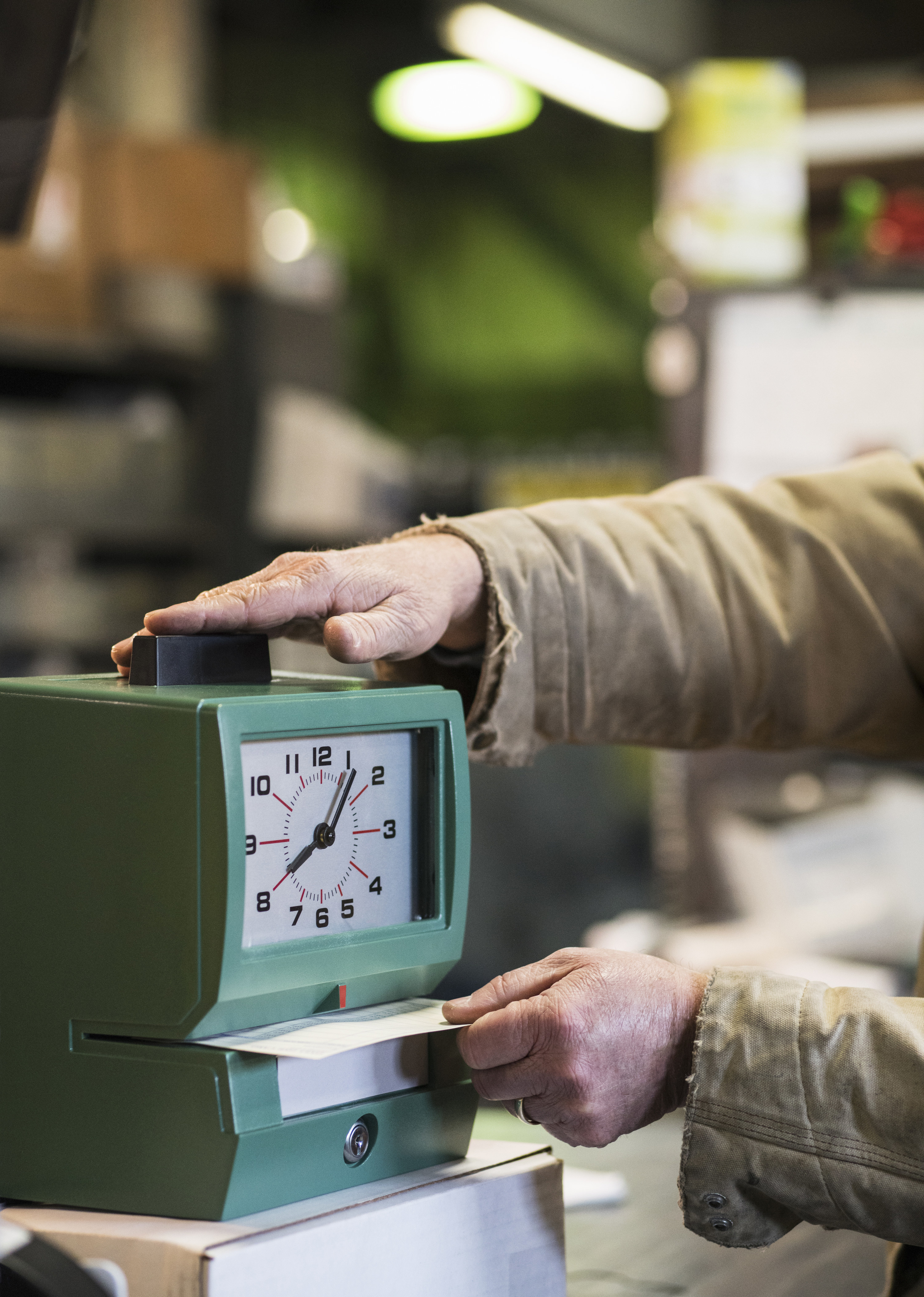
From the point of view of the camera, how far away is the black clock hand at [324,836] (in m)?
0.81

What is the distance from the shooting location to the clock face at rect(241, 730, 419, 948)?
2.58ft

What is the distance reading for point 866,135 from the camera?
2.87 m

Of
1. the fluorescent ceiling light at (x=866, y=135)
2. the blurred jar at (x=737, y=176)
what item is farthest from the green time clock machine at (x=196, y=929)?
the fluorescent ceiling light at (x=866, y=135)

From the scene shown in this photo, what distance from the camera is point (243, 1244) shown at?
0.72 m

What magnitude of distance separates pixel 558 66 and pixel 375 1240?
3.44 m

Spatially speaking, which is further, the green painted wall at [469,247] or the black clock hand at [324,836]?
the green painted wall at [469,247]

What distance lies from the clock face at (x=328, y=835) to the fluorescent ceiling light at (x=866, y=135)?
7.90ft

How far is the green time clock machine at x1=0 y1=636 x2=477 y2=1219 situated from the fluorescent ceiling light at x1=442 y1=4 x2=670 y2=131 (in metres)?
2.51

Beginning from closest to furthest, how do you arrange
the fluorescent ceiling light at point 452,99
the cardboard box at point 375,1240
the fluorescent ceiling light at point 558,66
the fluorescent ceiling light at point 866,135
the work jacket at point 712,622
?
the cardboard box at point 375,1240 < the work jacket at point 712,622 < the fluorescent ceiling light at point 866,135 < the fluorescent ceiling light at point 558,66 < the fluorescent ceiling light at point 452,99

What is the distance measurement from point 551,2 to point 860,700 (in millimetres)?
2322

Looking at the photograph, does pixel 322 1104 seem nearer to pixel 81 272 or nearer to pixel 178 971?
pixel 178 971

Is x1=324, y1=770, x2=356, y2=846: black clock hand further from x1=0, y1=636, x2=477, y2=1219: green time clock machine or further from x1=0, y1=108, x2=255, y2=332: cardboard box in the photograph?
x1=0, y1=108, x2=255, y2=332: cardboard box

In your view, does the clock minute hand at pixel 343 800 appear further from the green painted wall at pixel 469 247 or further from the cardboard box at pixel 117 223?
the green painted wall at pixel 469 247

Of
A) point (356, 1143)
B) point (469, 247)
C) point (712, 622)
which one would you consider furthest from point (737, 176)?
point (469, 247)
